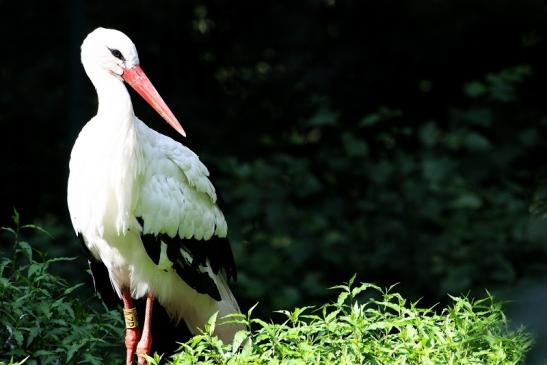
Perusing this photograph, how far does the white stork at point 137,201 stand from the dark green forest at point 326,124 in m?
2.29

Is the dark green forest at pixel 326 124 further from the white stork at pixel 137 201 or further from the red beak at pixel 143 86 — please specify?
the red beak at pixel 143 86

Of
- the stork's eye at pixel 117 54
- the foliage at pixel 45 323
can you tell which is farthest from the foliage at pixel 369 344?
the stork's eye at pixel 117 54

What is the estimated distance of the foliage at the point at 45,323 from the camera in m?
3.61

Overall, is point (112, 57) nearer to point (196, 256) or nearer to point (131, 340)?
point (196, 256)

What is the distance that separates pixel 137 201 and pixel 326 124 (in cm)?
329

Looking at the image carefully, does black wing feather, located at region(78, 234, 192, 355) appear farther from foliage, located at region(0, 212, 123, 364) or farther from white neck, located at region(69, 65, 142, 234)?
white neck, located at region(69, 65, 142, 234)

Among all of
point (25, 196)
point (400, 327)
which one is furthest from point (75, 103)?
Result: point (400, 327)

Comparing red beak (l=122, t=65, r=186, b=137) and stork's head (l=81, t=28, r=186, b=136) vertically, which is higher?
stork's head (l=81, t=28, r=186, b=136)

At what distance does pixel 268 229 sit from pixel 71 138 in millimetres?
1261

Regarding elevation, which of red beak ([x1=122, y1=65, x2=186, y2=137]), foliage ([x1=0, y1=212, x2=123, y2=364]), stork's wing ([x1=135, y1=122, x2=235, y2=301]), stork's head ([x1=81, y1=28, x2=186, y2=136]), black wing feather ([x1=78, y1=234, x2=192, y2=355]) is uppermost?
stork's head ([x1=81, y1=28, x2=186, y2=136])

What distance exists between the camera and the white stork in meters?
3.68

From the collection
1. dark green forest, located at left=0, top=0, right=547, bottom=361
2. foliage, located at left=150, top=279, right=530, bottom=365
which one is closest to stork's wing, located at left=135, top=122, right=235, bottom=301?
foliage, located at left=150, top=279, right=530, bottom=365

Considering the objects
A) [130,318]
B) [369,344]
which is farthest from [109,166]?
[369,344]

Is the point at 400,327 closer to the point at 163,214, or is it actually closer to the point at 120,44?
the point at 163,214
